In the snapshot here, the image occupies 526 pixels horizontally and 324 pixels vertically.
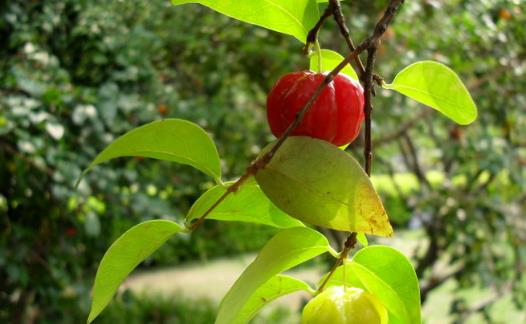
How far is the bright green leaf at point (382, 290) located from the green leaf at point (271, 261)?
0.04m

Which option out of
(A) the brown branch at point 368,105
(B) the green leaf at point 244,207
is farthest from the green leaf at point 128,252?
(A) the brown branch at point 368,105

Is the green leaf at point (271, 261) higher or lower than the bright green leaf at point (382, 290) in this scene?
higher

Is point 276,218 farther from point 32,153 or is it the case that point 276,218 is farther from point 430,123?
point 430,123

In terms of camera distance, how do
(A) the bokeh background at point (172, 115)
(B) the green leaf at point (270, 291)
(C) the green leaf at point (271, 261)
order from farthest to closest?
(A) the bokeh background at point (172, 115) → (B) the green leaf at point (270, 291) → (C) the green leaf at point (271, 261)

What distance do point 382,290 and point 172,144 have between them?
20 centimetres

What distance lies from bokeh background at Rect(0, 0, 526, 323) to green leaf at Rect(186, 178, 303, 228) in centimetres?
149

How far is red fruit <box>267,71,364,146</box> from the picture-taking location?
529 millimetres

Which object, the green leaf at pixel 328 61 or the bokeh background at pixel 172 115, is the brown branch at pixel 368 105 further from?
the bokeh background at pixel 172 115

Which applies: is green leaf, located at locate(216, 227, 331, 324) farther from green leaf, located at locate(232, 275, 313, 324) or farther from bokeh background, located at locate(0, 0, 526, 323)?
bokeh background, located at locate(0, 0, 526, 323)

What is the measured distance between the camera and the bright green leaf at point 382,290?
55 cm

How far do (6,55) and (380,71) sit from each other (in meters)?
1.72

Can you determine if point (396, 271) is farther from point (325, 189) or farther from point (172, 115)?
point (172, 115)

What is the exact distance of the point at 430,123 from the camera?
319 centimetres

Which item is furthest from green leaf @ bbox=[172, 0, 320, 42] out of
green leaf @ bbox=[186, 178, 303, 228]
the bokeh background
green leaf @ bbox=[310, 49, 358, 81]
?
the bokeh background
